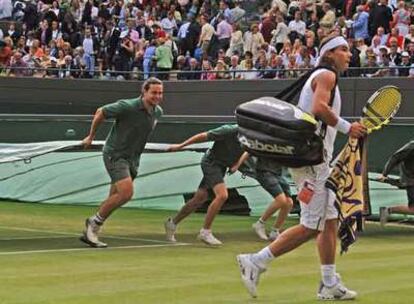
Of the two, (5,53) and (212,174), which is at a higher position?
(212,174)

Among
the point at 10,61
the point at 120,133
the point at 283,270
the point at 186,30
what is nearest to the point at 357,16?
the point at 186,30

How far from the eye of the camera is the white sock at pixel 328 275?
9.27 meters

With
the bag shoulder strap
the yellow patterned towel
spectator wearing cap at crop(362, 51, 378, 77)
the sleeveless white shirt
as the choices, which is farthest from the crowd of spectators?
the sleeveless white shirt

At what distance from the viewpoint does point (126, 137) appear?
1390 centimetres

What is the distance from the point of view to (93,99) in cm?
3091

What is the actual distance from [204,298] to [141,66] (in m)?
21.7

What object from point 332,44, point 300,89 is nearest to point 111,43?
point 300,89

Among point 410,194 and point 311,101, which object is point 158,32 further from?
point 311,101

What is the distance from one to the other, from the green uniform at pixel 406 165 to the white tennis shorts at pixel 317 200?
877cm

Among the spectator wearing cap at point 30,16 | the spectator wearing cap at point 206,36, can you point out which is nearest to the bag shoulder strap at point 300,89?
the spectator wearing cap at point 206,36

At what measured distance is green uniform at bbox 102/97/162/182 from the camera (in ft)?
45.3

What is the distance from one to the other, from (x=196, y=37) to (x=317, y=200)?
21934mm

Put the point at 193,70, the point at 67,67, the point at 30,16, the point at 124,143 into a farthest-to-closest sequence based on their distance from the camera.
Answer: the point at 30,16, the point at 67,67, the point at 193,70, the point at 124,143

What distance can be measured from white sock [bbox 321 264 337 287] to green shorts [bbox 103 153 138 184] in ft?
16.3
